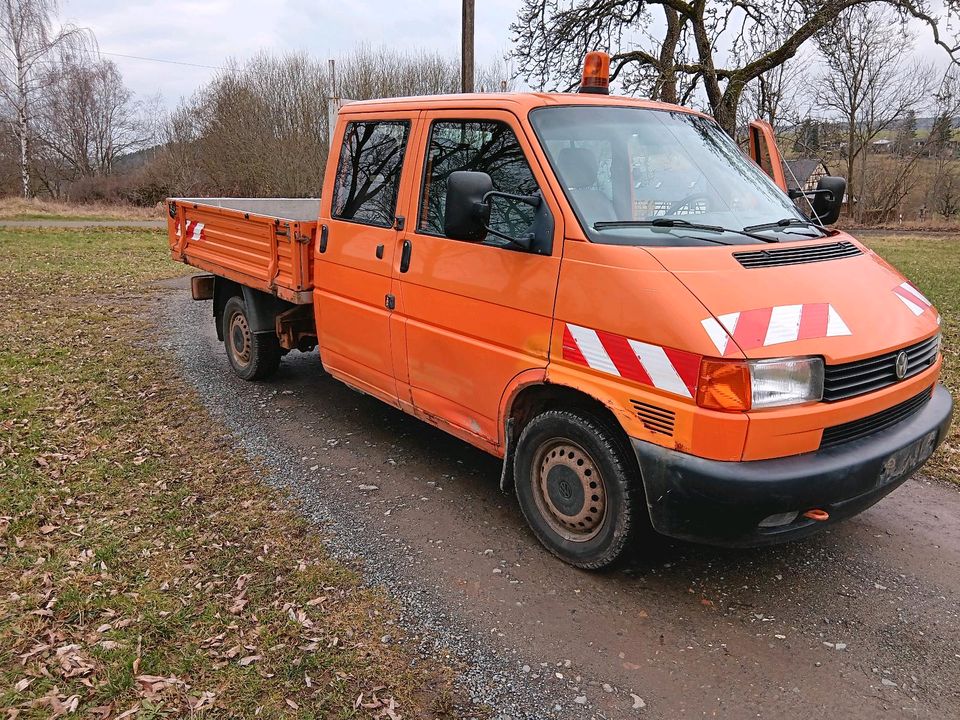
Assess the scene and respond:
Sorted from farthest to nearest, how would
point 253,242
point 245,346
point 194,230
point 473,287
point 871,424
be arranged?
1. point 194,230
2. point 245,346
3. point 253,242
4. point 473,287
5. point 871,424

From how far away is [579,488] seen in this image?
3506mm

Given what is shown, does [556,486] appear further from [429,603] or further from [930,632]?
[930,632]

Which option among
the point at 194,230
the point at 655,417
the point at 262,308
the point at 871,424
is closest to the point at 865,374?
the point at 871,424

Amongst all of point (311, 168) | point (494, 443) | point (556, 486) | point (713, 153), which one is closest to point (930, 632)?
point (556, 486)

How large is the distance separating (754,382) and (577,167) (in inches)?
55.4

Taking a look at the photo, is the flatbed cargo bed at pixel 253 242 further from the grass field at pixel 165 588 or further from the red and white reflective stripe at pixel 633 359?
the red and white reflective stripe at pixel 633 359

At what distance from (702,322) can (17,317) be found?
30.2 ft

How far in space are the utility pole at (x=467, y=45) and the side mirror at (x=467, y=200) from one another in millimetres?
11020

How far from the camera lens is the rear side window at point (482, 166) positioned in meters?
3.65

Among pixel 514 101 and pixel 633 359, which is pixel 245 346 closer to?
pixel 514 101

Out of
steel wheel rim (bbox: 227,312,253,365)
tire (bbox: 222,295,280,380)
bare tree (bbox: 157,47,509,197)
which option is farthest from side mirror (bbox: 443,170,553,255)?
bare tree (bbox: 157,47,509,197)

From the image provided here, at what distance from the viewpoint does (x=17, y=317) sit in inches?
360

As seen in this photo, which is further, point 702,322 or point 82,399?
point 82,399

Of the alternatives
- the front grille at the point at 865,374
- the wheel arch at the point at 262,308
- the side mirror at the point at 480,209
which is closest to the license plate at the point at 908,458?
the front grille at the point at 865,374
